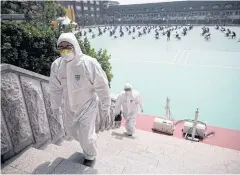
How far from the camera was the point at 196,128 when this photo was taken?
5336mm

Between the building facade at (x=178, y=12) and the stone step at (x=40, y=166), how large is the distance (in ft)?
104

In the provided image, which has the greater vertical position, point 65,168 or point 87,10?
point 87,10

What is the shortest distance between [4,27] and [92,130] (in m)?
2.77

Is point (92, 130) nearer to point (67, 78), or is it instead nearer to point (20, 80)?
point (67, 78)

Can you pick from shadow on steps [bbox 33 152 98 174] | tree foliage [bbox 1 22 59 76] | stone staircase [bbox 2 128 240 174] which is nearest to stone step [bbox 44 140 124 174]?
stone staircase [bbox 2 128 240 174]

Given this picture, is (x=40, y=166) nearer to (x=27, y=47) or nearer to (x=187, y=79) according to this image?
(x=27, y=47)

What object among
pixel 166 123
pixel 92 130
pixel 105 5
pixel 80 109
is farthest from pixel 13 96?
pixel 105 5

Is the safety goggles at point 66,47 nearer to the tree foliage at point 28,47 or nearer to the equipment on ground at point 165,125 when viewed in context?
the tree foliage at point 28,47

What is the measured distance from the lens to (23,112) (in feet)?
8.88

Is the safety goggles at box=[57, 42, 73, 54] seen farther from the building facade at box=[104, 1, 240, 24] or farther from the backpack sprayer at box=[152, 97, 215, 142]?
the building facade at box=[104, 1, 240, 24]

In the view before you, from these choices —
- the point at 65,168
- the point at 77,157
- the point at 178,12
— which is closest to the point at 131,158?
the point at 77,157

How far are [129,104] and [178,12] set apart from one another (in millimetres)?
38591

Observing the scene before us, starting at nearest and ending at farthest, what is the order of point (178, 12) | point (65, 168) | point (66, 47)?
point (65, 168), point (66, 47), point (178, 12)

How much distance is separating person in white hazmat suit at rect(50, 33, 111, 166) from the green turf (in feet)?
15.9
